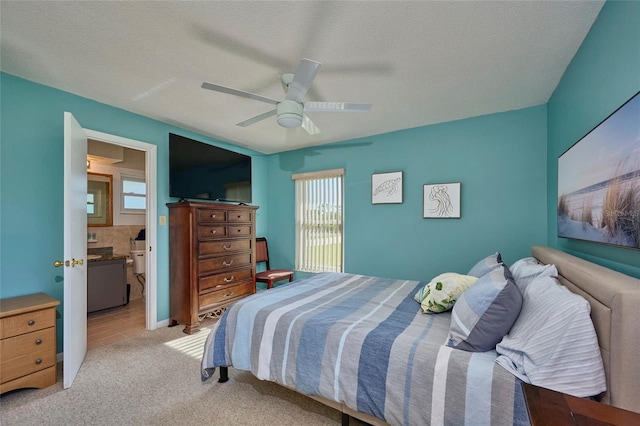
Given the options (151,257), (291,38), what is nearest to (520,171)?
(291,38)

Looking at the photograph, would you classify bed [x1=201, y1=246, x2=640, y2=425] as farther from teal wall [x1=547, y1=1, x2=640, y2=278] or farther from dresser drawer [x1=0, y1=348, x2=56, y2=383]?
dresser drawer [x1=0, y1=348, x2=56, y2=383]

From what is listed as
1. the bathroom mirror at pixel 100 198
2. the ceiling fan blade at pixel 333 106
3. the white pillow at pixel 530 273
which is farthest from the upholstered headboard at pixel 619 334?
the bathroom mirror at pixel 100 198

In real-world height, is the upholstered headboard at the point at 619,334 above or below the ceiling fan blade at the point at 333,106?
below

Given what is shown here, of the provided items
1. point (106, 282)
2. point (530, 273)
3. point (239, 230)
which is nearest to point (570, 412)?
point (530, 273)

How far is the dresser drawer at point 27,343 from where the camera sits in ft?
6.24

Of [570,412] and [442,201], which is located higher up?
[442,201]

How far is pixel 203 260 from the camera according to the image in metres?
3.19

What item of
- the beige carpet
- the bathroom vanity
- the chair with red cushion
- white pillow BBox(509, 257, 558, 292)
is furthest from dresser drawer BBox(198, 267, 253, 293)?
white pillow BBox(509, 257, 558, 292)

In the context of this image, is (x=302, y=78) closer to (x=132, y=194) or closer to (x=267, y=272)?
(x=267, y=272)

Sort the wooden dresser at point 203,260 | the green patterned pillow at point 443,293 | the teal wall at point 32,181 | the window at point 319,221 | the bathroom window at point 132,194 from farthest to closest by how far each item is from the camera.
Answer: the bathroom window at point 132,194
the window at point 319,221
the wooden dresser at point 203,260
the teal wall at point 32,181
the green patterned pillow at point 443,293

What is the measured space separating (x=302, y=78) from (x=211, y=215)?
2133 millimetres

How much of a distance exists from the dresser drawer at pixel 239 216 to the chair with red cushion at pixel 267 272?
0.82 metres

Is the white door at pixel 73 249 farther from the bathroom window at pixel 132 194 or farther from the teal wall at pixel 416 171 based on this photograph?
the bathroom window at pixel 132 194

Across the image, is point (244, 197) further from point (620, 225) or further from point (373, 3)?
point (620, 225)
